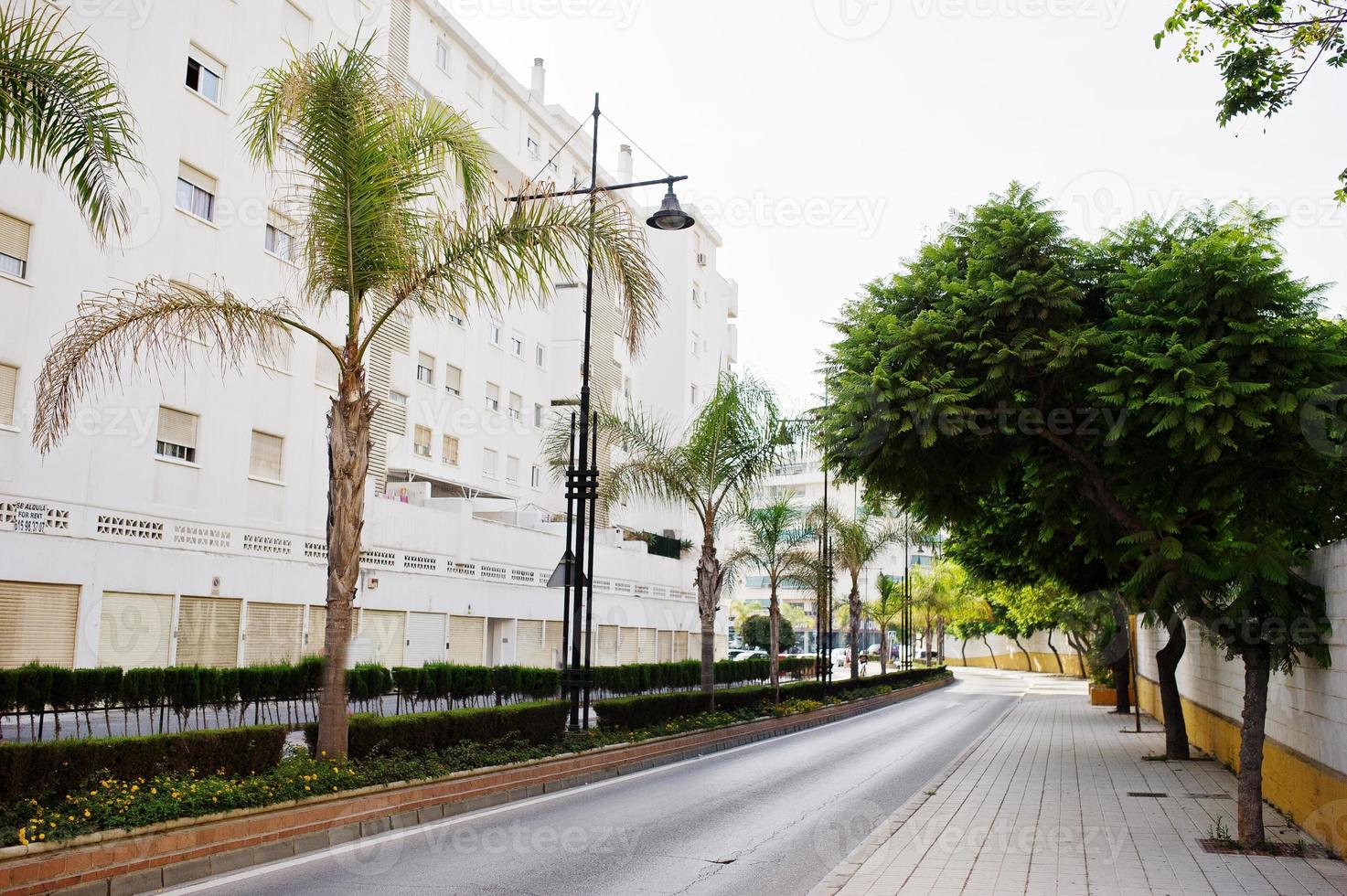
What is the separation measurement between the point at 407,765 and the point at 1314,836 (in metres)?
9.20

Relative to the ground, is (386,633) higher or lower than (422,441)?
lower

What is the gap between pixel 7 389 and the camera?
2041cm

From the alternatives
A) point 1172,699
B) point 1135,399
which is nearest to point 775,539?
point 1172,699

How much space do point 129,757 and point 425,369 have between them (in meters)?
29.4

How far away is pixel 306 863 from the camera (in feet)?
29.1

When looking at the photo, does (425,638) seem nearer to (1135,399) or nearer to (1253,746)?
(1135,399)

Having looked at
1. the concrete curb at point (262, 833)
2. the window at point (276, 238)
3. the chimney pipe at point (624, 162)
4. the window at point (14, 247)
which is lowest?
the concrete curb at point (262, 833)

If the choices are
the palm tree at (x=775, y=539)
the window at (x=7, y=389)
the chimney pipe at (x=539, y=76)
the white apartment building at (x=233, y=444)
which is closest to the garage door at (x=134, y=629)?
the white apartment building at (x=233, y=444)

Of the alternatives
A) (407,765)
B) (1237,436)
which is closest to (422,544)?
(407,765)

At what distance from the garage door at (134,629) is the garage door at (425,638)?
346 inches

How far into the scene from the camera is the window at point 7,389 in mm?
20281

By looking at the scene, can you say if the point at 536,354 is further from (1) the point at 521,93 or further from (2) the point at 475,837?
(2) the point at 475,837

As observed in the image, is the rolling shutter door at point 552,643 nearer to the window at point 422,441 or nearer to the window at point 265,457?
the window at point 422,441

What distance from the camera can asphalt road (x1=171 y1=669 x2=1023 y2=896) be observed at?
8.31 meters
